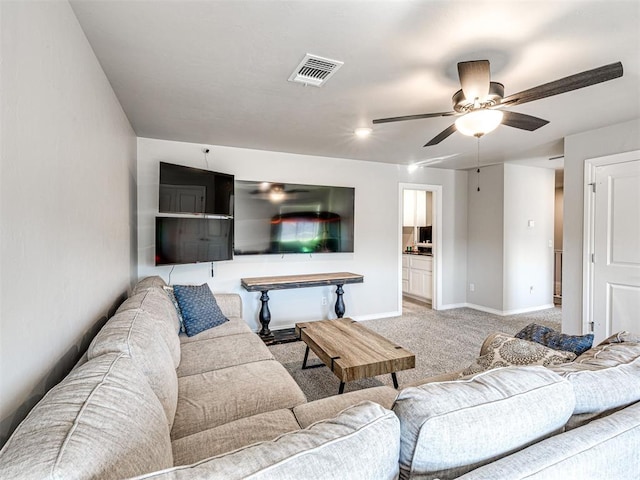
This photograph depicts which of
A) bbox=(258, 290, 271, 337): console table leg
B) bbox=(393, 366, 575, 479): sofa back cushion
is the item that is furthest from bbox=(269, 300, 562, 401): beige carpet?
bbox=(393, 366, 575, 479): sofa back cushion

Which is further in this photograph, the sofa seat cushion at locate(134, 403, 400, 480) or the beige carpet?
the beige carpet

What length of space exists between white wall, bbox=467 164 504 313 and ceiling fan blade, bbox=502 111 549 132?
288 cm

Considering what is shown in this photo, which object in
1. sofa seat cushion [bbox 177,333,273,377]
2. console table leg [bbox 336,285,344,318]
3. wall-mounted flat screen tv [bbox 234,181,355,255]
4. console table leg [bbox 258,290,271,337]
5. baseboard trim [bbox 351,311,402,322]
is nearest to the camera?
sofa seat cushion [bbox 177,333,273,377]

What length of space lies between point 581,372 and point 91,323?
2.23 metres

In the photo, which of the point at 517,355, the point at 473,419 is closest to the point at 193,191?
the point at 517,355

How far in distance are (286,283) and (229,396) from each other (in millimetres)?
2155

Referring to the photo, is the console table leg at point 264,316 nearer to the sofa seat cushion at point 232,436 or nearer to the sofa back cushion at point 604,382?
the sofa seat cushion at point 232,436

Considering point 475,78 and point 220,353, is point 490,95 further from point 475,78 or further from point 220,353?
point 220,353

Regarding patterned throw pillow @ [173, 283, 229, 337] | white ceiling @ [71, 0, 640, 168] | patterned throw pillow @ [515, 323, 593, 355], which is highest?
white ceiling @ [71, 0, 640, 168]

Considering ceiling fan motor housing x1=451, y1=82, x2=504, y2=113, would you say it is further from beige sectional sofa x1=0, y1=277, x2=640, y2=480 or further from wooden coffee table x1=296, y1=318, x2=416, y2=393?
wooden coffee table x1=296, y1=318, x2=416, y2=393

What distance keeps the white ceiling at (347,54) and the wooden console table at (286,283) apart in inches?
68.0

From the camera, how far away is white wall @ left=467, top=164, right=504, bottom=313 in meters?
4.88

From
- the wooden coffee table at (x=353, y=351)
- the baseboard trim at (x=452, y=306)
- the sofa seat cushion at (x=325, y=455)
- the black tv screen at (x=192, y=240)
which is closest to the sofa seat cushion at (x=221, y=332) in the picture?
the wooden coffee table at (x=353, y=351)

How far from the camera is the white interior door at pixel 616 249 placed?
2.98 metres
